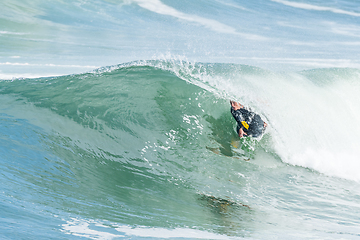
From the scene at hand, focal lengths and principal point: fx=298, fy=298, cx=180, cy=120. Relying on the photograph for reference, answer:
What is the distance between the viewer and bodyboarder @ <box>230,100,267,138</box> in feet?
16.4

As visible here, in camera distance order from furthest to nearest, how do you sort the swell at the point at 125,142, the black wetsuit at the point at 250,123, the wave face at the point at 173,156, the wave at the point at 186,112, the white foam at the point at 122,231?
the black wetsuit at the point at 250,123
the wave at the point at 186,112
the swell at the point at 125,142
the wave face at the point at 173,156
the white foam at the point at 122,231

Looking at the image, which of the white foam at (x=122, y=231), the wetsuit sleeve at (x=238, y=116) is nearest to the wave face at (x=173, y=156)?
the white foam at (x=122, y=231)

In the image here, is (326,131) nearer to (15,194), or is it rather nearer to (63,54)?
(15,194)

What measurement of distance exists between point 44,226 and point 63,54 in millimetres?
18278

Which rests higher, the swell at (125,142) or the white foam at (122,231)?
the swell at (125,142)

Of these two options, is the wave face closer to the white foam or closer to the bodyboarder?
the white foam

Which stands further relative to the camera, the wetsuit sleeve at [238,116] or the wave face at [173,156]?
the wetsuit sleeve at [238,116]

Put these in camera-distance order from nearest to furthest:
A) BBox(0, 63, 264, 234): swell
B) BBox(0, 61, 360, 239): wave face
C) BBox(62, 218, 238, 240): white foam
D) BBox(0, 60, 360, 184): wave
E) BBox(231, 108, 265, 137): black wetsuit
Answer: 1. BBox(62, 218, 238, 240): white foam
2. BBox(0, 61, 360, 239): wave face
3. BBox(0, 63, 264, 234): swell
4. BBox(0, 60, 360, 184): wave
5. BBox(231, 108, 265, 137): black wetsuit

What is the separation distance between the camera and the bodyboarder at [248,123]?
5008mm

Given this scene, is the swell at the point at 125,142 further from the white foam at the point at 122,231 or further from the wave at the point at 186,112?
the white foam at the point at 122,231

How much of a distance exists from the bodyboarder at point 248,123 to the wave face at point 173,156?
159mm

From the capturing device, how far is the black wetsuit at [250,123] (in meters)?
5.00

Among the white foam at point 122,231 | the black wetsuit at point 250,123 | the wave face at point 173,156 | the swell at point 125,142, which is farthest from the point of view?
the black wetsuit at point 250,123

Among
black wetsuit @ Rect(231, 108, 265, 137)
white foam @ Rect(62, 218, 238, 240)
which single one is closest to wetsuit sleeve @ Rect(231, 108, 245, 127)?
black wetsuit @ Rect(231, 108, 265, 137)
